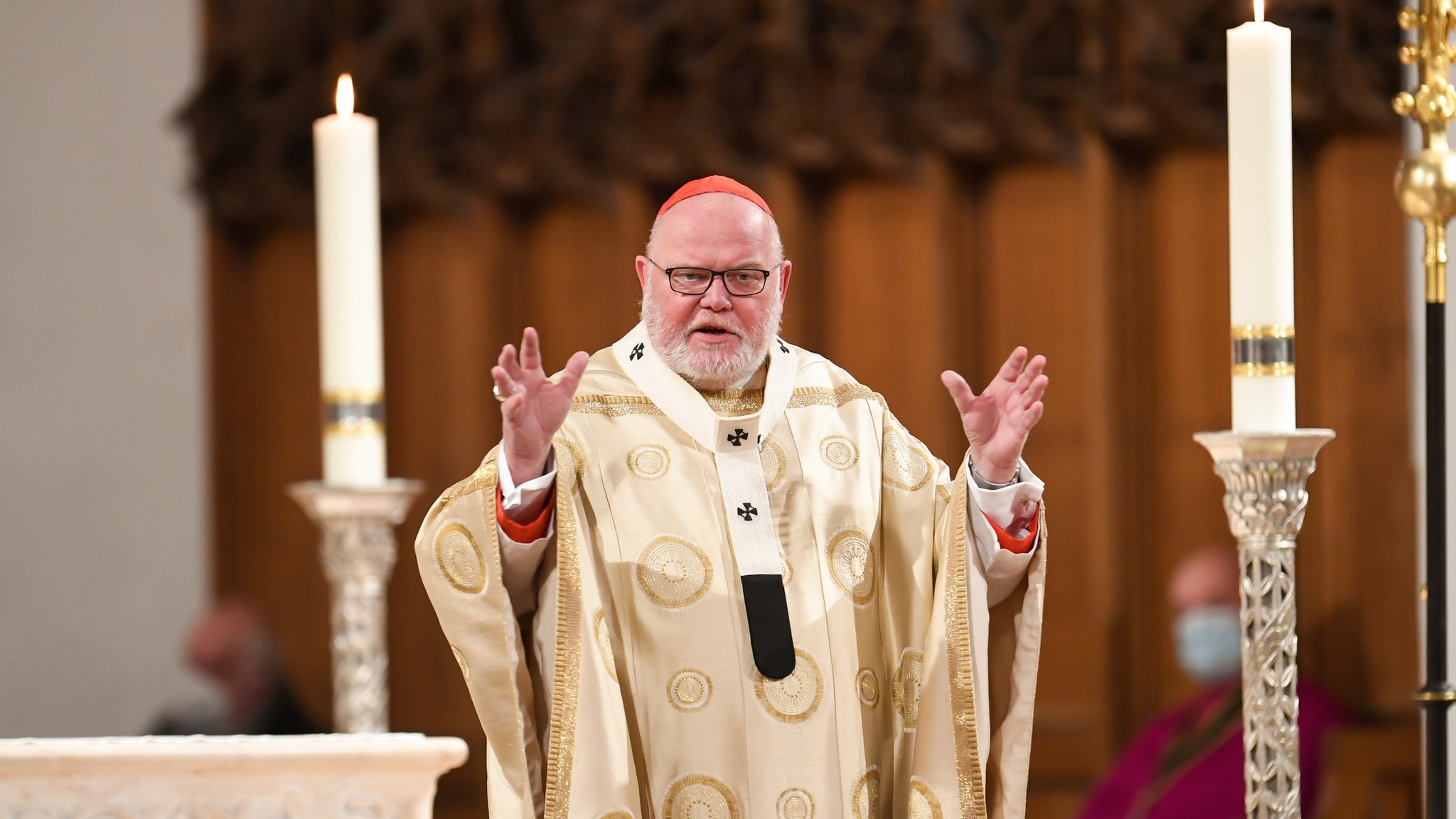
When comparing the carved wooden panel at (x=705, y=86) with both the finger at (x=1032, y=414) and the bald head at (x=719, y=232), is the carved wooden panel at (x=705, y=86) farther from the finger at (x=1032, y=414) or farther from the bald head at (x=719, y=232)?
the finger at (x=1032, y=414)

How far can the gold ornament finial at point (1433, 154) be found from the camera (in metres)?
2.86

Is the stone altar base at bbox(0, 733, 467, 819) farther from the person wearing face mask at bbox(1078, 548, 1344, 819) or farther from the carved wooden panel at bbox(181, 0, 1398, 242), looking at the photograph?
the carved wooden panel at bbox(181, 0, 1398, 242)

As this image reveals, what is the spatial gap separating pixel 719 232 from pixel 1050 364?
238 centimetres

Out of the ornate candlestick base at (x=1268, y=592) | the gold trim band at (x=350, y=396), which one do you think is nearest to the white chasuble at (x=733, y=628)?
the gold trim band at (x=350, y=396)

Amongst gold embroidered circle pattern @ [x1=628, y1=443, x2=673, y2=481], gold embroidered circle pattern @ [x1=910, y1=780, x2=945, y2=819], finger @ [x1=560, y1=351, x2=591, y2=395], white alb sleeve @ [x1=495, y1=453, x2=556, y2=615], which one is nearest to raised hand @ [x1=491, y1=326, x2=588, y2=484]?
finger @ [x1=560, y1=351, x2=591, y2=395]

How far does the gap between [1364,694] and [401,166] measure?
315 cm

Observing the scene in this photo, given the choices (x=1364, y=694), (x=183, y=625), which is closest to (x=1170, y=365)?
(x=1364, y=694)

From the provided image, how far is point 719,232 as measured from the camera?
3.17m

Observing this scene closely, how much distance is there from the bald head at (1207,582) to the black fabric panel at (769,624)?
2.22 meters

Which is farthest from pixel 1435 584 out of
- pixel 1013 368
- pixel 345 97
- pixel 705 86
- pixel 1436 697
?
pixel 705 86

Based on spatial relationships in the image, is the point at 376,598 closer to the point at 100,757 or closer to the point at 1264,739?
the point at 100,757

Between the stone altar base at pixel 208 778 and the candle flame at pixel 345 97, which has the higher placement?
the candle flame at pixel 345 97

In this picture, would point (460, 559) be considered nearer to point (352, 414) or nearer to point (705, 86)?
point (352, 414)

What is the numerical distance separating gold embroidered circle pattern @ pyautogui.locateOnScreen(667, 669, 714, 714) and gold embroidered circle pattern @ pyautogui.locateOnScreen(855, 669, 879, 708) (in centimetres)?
25
